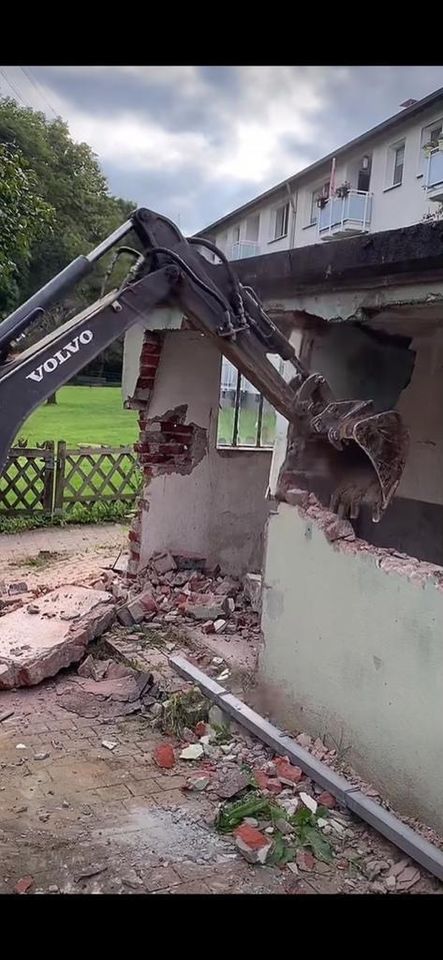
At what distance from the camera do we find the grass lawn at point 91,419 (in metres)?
16.6

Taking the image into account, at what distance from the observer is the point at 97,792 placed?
4160 mm

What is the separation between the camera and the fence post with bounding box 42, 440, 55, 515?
10.9 m

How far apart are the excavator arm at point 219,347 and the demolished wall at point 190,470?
252 centimetres

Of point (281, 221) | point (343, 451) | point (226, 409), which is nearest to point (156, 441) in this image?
point (226, 409)

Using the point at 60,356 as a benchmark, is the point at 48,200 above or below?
above

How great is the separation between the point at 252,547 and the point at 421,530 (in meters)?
2.02

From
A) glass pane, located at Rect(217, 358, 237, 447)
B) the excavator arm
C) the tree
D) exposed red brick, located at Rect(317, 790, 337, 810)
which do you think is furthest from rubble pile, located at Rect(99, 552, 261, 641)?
the tree

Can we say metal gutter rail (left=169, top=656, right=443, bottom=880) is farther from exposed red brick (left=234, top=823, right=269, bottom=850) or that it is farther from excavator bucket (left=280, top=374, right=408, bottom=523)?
excavator bucket (left=280, top=374, right=408, bottom=523)

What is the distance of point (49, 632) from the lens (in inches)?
229

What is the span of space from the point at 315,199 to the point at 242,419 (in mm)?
10125

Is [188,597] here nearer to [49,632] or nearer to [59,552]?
[49,632]

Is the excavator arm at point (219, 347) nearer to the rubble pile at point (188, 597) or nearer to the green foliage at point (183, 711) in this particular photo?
the green foliage at point (183, 711)

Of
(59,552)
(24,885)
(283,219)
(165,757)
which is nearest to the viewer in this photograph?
(24,885)

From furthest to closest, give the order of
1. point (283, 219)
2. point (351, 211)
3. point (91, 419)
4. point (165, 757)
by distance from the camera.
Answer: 1. point (91, 419)
2. point (283, 219)
3. point (351, 211)
4. point (165, 757)
